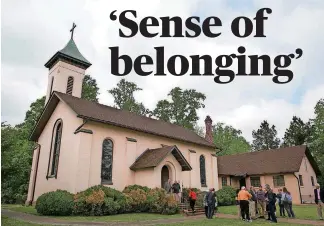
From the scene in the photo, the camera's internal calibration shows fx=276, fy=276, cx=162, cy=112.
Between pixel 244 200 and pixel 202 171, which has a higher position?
pixel 202 171

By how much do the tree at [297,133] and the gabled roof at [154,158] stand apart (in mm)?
37176

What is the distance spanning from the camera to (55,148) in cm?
2270

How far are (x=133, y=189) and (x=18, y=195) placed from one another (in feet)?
59.7

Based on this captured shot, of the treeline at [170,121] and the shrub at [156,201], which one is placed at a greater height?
the treeline at [170,121]

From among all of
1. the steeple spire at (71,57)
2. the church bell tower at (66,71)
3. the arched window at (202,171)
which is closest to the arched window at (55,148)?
the church bell tower at (66,71)

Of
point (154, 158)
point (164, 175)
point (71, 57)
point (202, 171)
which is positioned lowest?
point (164, 175)

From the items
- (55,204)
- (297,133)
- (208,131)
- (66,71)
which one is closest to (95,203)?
(55,204)

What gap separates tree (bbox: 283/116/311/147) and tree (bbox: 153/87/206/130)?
19.7 meters

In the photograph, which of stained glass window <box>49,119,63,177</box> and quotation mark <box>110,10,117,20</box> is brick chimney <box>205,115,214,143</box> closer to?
stained glass window <box>49,119,63,177</box>

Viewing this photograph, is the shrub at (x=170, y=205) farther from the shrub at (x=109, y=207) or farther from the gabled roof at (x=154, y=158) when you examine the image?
the shrub at (x=109, y=207)

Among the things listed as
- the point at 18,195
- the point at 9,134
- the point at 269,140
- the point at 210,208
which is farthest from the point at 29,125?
the point at 269,140

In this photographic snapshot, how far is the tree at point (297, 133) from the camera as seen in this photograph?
52625mm

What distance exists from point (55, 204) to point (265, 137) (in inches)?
2902

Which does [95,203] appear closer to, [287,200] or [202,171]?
[287,200]
